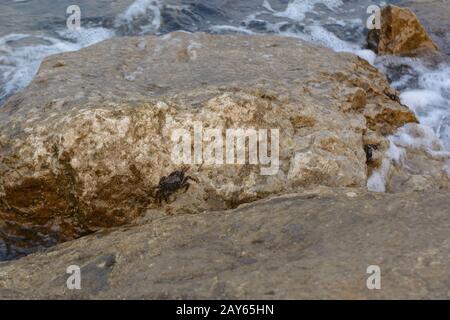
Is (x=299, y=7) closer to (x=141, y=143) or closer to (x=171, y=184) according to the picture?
(x=141, y=143)

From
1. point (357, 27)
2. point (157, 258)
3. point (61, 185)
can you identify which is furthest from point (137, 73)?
point (357, 27)

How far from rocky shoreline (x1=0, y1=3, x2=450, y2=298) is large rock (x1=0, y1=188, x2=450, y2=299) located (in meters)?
0.01

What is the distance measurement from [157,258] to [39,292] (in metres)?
0.63

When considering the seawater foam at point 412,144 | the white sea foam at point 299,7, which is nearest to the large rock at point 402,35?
the white sea foam at point 299,7

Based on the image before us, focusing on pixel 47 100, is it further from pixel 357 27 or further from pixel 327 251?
pixel 357 27

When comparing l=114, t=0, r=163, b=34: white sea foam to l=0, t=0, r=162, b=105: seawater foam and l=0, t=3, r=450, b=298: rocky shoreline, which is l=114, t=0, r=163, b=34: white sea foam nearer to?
l=0, t=0, r=162, b=105: seawater foam

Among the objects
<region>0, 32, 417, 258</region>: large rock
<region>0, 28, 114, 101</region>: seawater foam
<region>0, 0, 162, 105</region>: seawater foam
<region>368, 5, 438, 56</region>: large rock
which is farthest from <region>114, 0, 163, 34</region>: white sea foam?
<region>0, 32, 417, 258</region>: large rock

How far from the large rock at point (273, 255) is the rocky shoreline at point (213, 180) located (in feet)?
0.04

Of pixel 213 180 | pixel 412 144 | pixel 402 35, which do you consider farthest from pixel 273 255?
pixel 402 35

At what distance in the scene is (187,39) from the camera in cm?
610

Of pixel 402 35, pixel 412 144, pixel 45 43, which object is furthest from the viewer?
pixel 45 43

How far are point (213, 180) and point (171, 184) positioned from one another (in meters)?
0.30

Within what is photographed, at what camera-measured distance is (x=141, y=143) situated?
414cm

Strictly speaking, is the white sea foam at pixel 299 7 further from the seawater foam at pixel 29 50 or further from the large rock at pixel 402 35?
the seawater foam at pixel 29 50
